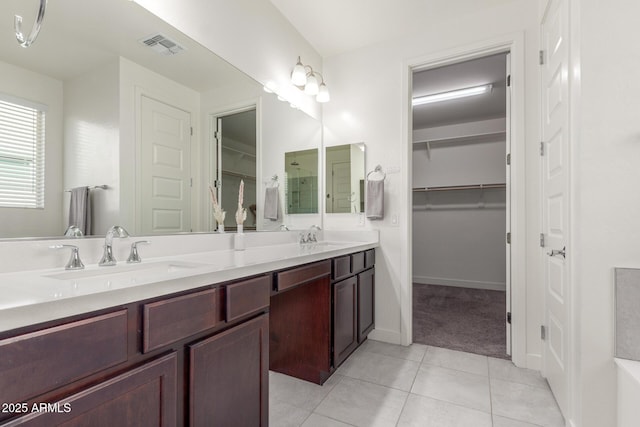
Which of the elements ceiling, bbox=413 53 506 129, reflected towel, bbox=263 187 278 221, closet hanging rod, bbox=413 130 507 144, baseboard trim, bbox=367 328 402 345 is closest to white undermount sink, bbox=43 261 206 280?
reflected towel, bbox=263 187 278 221

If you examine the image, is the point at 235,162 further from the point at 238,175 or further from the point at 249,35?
the point at 249,35

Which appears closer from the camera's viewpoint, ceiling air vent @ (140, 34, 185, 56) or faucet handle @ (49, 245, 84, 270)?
faucet handle @ (49, 245, 84, 270)

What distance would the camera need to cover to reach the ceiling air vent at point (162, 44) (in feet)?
4.92

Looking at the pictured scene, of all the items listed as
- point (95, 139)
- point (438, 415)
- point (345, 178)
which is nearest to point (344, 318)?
point (438, 415)

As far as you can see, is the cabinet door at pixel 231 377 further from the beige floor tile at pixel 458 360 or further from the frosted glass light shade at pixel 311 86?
the frosted glass light shade at pixel 311 86

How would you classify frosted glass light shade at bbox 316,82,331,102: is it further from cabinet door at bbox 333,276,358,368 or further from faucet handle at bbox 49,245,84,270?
faucet handle at bbox 49,245,84,270

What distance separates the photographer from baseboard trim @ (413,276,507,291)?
176 inches

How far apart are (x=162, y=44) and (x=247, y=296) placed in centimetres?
137

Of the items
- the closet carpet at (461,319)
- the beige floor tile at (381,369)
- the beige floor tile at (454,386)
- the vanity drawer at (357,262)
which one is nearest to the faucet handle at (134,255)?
the vanity drawer at (357,262)

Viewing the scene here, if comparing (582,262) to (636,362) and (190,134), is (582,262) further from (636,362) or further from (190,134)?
(190,134)

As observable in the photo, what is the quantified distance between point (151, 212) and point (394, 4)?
2.28m

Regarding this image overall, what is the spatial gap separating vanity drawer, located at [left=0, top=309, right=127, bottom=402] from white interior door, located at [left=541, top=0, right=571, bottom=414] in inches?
75.0

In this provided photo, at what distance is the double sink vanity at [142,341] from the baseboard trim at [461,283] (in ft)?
12.4

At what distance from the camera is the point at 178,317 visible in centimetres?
91
